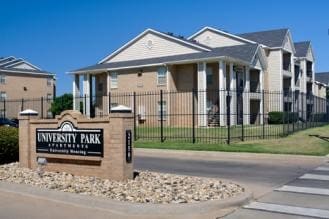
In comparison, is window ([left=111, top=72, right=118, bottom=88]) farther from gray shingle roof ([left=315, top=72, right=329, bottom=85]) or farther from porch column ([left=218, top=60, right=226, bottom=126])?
gray shingle roof ([left=315, top=72, right=329, bottom=85])

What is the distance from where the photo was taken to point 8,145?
489 inches

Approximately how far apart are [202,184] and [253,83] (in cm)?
3354

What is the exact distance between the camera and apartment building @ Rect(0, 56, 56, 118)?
58781mm

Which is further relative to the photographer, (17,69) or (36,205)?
(17,69)

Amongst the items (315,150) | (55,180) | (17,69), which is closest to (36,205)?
(55,180)

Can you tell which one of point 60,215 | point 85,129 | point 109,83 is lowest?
point 60,215

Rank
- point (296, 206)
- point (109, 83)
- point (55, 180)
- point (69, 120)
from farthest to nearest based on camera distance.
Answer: point (109, 83) < point (69, 120) < point (55, 180) < point (296, 206)

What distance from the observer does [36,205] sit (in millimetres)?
7641

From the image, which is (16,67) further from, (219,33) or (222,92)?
(222,92)

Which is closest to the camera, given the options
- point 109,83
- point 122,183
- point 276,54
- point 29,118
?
point 122,183

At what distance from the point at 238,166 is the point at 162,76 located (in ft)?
74.4

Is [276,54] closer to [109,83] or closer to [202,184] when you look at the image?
[109,83]

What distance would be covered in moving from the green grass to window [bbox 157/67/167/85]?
15.6 meters

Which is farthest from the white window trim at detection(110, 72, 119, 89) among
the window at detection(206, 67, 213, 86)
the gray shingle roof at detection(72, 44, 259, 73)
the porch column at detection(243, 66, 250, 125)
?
the porch column at detection(243, 66, 250, 125)
